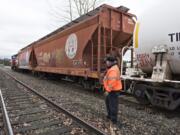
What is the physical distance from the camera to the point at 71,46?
9469mm

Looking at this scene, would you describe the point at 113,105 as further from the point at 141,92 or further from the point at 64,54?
the point at 64,54

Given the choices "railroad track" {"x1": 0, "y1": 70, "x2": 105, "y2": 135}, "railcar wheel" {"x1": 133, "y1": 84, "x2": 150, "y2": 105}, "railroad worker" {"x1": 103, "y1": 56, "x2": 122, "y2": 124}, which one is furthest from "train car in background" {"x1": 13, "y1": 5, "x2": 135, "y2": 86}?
"railroad worker" {"x1": 103, "y1": 56, "x2": 122, "y2": 124}

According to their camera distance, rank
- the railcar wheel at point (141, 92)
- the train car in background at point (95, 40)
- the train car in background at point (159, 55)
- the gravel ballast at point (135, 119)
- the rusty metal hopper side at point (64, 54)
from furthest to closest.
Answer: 1. the rusty metal hopper side at point (64, 54)
2. the train car in background at point (95, 40)
3. the railcar wheel at point (141, 92)
4. the train car in background at point (159, 55)
5. the gravel ballast at point (135, 119)

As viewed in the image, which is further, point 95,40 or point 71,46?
point 71,46

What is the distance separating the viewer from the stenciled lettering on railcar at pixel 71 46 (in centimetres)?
914

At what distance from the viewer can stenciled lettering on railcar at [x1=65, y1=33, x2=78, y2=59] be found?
9.14 m

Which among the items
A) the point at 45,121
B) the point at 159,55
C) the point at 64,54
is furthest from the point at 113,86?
the point at 64,54

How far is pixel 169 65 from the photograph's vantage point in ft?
16.3

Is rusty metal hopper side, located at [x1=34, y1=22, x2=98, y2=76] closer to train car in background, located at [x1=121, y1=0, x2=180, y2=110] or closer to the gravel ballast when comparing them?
train car in background, located at [x1=121, y1=0, x2=180, y2=110]

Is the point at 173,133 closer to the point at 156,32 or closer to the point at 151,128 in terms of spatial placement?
the point at 151,128

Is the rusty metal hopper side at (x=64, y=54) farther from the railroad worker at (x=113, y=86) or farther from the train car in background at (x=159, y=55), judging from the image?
the railroad worker at (x=113, y=86)

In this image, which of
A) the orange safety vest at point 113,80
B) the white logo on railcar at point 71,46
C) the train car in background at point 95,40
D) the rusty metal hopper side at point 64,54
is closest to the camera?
the orange safety vest at point 113,80

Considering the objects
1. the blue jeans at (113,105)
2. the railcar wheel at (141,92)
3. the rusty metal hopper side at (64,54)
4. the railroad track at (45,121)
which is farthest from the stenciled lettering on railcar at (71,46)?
the blue jeans at (113,105)

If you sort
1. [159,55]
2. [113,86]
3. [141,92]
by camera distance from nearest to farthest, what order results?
[113,86]
[159,55]
[141,92]
